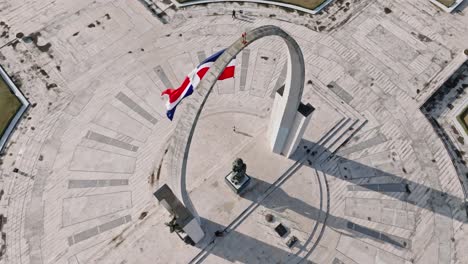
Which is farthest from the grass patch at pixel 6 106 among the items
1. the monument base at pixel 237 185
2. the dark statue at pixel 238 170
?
the dark statue at pixel 238 170

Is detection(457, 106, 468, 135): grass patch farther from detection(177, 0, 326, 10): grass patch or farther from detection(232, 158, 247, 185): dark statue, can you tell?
detection(232, 158, 247, 185): dark statue

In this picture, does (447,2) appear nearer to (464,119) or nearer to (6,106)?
(464,119)

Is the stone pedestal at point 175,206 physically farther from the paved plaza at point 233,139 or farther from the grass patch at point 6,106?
the grass patch at point 6,106

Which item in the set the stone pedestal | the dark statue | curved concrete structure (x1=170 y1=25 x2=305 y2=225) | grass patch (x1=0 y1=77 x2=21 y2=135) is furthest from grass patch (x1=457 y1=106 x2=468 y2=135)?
grass patch (x1=0 y1=77 x2=21 y2=135)

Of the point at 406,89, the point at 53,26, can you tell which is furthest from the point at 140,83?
the point at 406,89

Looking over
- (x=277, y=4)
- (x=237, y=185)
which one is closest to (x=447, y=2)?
(x=277, y=4)

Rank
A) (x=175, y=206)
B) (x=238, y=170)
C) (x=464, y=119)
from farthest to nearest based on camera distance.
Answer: (x=464, y=119), (x=238, y=170), (x=175, y=206)

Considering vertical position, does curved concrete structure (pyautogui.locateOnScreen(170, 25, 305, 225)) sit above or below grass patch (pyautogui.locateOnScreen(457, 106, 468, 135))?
above
